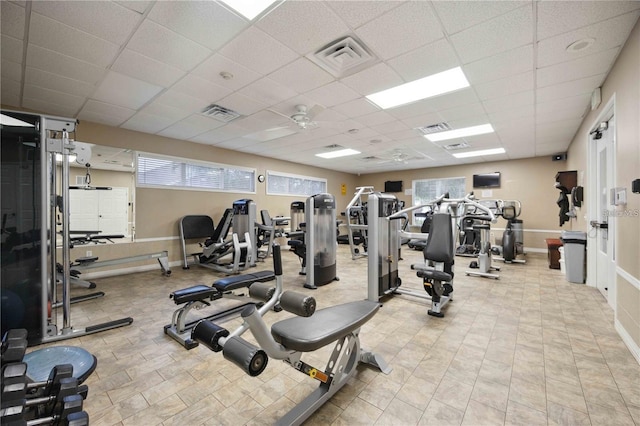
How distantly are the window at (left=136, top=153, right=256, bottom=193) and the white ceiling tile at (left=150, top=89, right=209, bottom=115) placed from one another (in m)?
1.92

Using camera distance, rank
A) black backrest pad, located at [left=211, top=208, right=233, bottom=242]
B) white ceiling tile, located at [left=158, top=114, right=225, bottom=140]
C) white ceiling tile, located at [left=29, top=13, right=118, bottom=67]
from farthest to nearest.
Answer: black backrest pad, located at [left=211, top=208, right=233, bottom=242] < white ceiling tile, located at [left=158, top=114, right=225, bottom=140] < white ceiling tile, located at [left=29, top=13, right=118, bottom=67]

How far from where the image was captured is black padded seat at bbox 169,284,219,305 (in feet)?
7.54

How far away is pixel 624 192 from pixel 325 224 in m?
3.16

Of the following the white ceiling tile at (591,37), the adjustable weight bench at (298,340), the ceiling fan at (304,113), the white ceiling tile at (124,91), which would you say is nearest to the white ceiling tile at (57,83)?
the white ceiling tile at (124,91)

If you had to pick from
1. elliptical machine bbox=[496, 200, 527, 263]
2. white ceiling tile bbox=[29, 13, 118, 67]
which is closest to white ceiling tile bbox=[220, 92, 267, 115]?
white ceiling tile bbox=[29, 13, 118, 67]

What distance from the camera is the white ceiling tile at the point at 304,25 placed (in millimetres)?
1968

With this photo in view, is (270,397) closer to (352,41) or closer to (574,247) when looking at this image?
(352,41)

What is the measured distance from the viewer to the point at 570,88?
3203mm

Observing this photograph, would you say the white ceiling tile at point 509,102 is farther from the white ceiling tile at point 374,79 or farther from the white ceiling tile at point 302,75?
the white ceiling tile at point 302,75

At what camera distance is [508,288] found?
3.98 metres

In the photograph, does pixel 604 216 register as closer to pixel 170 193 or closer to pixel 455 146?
pixel 455 146

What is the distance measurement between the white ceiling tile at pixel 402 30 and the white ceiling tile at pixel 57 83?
3276mm

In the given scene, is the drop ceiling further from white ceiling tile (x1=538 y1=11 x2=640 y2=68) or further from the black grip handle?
the black grip handle

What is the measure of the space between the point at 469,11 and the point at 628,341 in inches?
116
